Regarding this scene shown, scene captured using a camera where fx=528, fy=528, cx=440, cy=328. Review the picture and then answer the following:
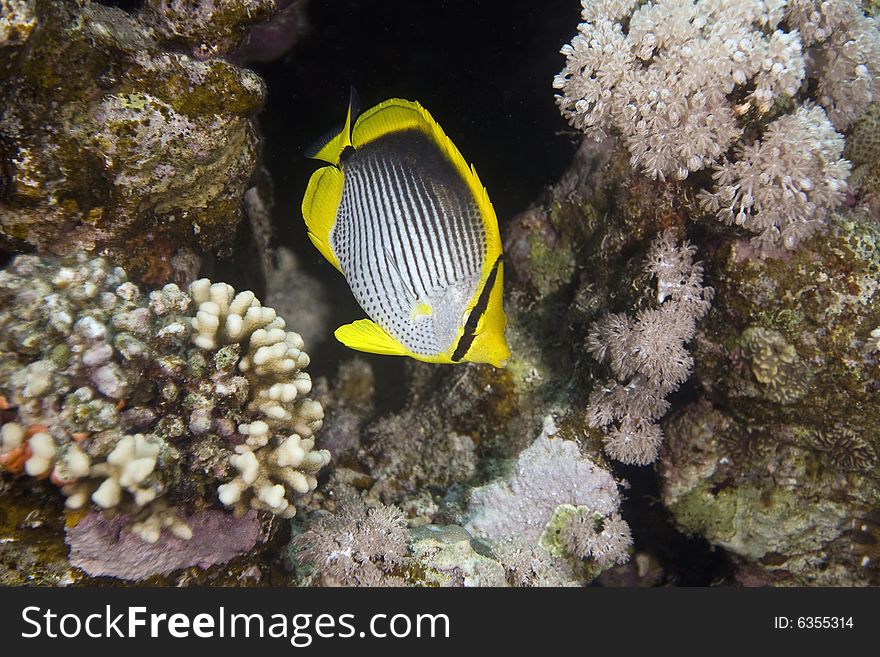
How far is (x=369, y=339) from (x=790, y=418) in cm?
208

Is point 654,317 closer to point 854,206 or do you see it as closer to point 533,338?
point 533,338

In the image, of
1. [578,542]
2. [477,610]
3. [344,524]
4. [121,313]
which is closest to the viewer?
[121,313]

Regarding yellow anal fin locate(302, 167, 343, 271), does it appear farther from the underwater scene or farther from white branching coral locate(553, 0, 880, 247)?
white branching coral locate(553, 0, 880, 247)

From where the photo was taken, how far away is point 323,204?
6.92 feet

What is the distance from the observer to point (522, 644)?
7.23 feet

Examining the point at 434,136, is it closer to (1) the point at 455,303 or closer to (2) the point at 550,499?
(1) the point at 455,303

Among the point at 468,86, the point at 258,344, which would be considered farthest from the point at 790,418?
the point at 468,86

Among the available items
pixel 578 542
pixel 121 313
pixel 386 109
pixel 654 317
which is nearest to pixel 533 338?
pixel 654 317

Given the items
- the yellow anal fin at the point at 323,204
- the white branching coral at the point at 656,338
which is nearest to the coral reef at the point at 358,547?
the yellow anal fin at the point at 323,204

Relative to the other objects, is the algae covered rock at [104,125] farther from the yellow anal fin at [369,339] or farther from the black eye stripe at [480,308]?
the black eye stripe at [480,308]

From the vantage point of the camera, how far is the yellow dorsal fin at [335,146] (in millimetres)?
1977

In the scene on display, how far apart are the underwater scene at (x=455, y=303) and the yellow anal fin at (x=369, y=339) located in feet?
0.03

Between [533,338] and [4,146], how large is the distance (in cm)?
272

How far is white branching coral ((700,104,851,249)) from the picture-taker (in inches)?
86.7
